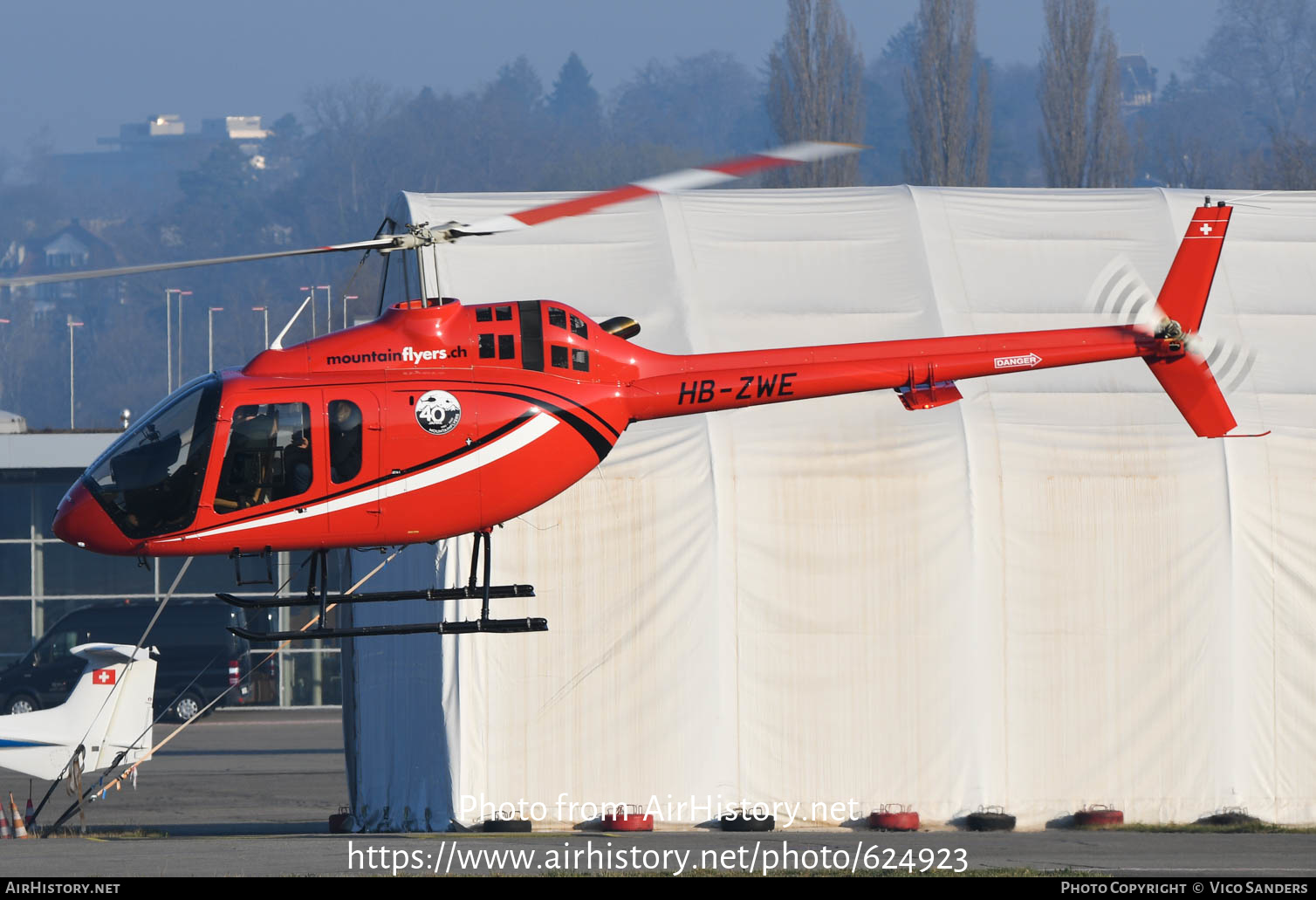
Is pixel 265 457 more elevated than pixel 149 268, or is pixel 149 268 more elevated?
pixel 149 268

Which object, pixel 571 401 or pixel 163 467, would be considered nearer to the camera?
pixel 163 467

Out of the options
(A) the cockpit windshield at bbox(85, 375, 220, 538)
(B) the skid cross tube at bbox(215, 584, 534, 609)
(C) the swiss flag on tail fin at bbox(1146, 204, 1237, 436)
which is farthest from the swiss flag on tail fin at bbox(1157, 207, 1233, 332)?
(A) the cockpit windshield at bbox(85, 375, 220, 538)

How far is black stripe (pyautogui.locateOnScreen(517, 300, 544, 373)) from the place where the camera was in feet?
52.2

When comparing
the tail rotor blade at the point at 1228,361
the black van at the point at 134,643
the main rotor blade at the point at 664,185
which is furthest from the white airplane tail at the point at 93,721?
the black van at the point at 134,643

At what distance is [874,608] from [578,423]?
5.99 m

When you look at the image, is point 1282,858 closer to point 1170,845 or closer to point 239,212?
point 1170,845

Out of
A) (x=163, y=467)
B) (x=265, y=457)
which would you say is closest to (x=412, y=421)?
(x=265, y=457)

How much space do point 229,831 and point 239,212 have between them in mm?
184848

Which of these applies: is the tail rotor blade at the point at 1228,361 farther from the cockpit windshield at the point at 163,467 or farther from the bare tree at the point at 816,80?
the bare tree at the point at 816,80

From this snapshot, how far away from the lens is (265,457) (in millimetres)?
15188

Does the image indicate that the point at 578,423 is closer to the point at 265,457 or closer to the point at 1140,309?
the point at 265,457

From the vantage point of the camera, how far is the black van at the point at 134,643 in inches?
1502

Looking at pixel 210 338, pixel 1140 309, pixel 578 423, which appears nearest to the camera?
pixel 578 423

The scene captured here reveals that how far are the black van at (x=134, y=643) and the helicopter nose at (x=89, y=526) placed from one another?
2286 cm
